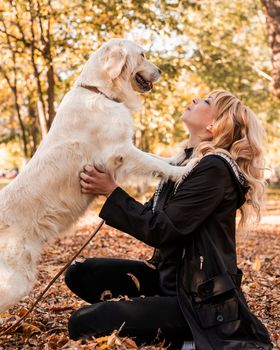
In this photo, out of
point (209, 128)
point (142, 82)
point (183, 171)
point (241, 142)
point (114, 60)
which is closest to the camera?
point (241, 142)

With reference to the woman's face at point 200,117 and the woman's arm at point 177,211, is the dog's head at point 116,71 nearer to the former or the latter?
the woman's face at point 200,117

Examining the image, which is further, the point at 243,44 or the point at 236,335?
the point at 243,44

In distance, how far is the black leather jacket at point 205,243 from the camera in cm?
323

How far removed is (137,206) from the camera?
11.2ft

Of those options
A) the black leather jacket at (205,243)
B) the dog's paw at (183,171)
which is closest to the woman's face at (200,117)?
the dog's paw at (183,171)

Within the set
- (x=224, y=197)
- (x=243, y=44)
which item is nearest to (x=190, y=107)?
(x=224, y=197)

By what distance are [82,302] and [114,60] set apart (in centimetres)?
237

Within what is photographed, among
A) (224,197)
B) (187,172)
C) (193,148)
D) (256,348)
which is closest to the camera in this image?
(256,348)

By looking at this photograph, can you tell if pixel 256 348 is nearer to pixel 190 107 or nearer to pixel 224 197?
pixel 224 197

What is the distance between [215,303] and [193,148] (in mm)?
1254

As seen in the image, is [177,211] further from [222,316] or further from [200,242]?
[222,316]

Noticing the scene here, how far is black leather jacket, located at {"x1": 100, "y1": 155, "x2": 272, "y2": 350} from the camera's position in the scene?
3229 millimetres

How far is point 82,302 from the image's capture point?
509cm

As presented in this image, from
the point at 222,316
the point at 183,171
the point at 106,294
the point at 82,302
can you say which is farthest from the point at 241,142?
the point at 82,302
